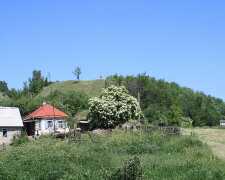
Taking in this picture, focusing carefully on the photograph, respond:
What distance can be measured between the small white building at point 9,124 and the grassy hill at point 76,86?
36.0m

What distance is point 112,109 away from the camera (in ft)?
128

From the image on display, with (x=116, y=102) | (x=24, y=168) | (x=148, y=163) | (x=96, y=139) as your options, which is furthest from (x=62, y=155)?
(x=116, y=102)

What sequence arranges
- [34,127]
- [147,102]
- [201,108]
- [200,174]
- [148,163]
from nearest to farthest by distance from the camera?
[200,174]
[148,163]
[34,127]
[147,102]
[201,108]

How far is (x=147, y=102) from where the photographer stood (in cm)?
6272

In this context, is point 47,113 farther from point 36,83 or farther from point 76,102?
point 36,83

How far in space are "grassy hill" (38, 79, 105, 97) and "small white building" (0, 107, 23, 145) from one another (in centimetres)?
3604

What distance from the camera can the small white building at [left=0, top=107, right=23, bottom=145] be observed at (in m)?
41.7

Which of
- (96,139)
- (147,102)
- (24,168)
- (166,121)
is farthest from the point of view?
(147,102)

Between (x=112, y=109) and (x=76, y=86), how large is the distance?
4976 cm

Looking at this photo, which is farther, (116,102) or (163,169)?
(116,102)

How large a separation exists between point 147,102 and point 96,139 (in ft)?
110

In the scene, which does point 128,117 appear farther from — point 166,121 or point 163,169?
point 163,169

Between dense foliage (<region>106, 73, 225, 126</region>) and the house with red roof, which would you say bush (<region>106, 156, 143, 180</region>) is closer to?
the house with red roof

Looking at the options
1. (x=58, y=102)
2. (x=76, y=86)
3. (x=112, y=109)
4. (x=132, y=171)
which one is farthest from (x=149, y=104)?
(x=132, y=171)
